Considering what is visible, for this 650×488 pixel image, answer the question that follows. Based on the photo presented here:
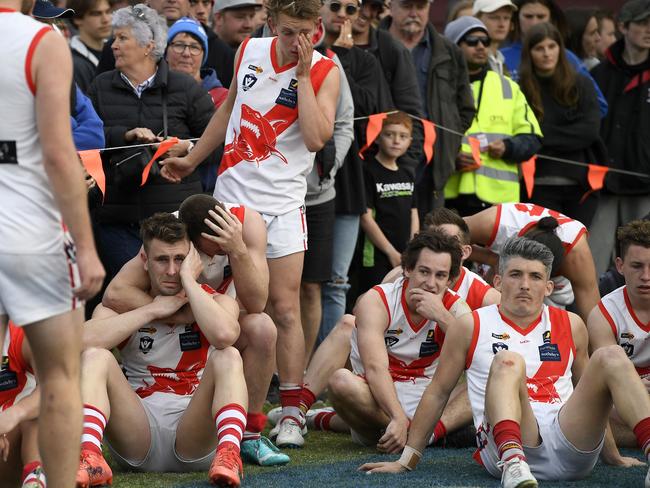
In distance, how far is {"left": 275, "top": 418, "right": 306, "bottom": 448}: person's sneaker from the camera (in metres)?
6.59

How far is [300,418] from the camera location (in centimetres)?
684

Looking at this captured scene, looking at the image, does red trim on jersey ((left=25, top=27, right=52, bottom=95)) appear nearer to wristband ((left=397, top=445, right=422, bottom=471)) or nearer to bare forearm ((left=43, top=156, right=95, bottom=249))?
bare forearm ((left=43, top=156, right=95, bottom=249))

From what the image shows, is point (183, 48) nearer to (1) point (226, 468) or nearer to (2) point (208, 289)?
(2) point (208, 289)

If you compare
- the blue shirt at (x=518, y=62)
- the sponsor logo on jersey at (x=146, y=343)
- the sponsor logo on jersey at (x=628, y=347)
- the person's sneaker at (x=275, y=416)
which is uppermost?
the blue shirt at (x=518, y=62)

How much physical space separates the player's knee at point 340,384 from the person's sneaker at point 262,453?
1.96ft

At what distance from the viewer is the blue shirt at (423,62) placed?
920 centimetres

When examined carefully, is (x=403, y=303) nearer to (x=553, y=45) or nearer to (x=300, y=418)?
(x=300, y=418)

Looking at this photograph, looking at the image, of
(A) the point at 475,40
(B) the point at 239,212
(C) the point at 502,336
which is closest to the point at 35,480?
(B) the point at 239,212

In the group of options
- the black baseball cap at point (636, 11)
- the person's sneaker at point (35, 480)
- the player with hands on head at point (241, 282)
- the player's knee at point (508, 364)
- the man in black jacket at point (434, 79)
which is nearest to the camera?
the person's sneaker at point (35, 480)

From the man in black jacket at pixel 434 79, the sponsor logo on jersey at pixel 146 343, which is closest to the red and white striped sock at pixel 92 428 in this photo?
the sponsor logo on jersey at pixel 146 343

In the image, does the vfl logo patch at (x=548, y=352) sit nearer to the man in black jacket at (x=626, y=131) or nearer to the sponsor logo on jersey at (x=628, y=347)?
the sponsor logo on jersey at (x=628, y=347)

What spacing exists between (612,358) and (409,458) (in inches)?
42.5

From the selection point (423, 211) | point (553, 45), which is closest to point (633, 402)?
point (423, 211)

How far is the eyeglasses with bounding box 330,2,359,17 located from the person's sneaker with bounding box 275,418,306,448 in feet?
9.64
